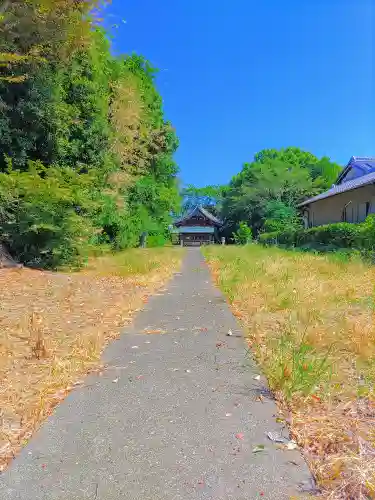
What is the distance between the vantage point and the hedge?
13633 millimetres

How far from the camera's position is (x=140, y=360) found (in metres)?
3.88

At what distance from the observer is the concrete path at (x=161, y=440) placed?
1899mm

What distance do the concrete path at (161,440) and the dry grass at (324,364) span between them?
19 cm

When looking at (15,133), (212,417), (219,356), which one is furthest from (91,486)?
(15,133)

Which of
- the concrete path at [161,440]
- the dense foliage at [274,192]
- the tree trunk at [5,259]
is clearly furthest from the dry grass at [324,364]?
the dense foliage at [274,192]

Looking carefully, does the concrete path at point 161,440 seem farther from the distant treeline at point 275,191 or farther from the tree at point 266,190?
the tree at point 266,190

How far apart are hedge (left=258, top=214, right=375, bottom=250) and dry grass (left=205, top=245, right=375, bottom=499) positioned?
6.57 m

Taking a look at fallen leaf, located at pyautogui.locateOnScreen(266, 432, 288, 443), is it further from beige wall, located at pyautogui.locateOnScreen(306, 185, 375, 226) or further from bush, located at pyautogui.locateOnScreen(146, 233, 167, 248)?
bush, located at pyautogui.locateOnScreen(146, 233, 167, 248)

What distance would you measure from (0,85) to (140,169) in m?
11.7

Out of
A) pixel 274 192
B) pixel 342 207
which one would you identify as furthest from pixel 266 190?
pixel 342 207

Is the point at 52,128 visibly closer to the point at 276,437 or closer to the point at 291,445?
the point at 276,437

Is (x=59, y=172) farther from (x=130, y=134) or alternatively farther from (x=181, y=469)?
(x=181, y=469)

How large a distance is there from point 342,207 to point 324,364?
20.7 m

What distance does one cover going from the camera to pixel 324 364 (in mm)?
3457
